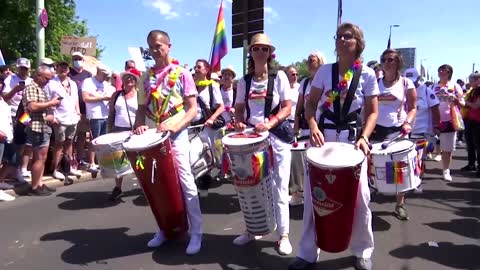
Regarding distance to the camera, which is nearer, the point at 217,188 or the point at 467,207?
the point at 467,207

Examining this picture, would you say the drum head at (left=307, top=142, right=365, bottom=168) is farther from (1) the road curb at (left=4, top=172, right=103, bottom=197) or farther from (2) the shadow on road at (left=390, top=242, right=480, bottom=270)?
(1) the road curb at (left=4, top=172, right=103, bottom=197)

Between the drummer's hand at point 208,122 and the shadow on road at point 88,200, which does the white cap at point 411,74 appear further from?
the shadow on road at point 88,200

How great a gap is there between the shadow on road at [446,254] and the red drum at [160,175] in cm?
209

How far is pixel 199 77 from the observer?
696 cm

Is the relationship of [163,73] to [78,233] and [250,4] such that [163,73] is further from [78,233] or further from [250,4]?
[250,4]

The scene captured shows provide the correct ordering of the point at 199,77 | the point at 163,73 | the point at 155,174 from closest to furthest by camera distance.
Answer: the point at 155,174 < the point at 163,73 < the point at 199,77

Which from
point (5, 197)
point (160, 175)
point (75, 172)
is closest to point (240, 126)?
point (160, 175)

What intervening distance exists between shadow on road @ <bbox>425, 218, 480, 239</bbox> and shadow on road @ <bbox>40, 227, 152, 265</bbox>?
333 cm

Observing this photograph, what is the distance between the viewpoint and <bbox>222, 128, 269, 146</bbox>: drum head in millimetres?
3815

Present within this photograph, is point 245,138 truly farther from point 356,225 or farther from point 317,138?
point 356,225

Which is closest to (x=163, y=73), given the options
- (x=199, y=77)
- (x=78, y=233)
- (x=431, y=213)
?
(x=78, y=233)

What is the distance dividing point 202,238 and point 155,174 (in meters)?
1.11

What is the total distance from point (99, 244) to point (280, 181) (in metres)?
1.96

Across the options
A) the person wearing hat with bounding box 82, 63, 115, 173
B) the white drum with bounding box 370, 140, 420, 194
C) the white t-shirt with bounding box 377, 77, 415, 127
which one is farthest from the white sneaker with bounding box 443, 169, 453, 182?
the person wearing hat with bounding box 82, 63, 115, 173
